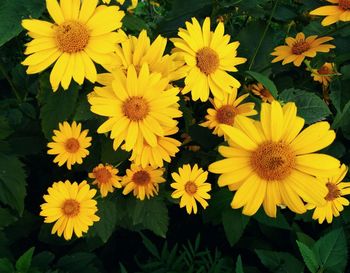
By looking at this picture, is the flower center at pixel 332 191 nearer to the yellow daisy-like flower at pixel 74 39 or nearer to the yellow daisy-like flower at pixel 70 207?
the yellow daisy-like flower at pixel 70 207

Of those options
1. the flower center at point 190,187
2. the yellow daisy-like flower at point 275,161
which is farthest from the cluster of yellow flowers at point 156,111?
the flower center at point 190,187

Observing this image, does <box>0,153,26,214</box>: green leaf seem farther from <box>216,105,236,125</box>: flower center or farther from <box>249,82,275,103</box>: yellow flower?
<box>249,82,275,103</box>: yellow flower

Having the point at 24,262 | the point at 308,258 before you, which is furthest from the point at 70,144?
the point at 308,258

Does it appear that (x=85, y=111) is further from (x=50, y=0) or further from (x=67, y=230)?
(x=67, y=230)

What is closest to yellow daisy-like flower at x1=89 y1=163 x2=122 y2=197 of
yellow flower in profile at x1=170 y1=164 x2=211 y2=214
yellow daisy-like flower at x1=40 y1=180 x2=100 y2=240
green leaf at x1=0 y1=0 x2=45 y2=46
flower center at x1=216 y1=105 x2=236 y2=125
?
yellow daisy-like flower at x1=40 y1=180 x2=100 y2=240

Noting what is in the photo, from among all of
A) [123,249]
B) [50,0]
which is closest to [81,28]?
[50,0]

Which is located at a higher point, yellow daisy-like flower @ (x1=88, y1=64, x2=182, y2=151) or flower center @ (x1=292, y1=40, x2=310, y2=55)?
flower center @ (x1=292, y1=40, x2=310, y2=55)

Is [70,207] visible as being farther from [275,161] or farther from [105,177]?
[275,161]
